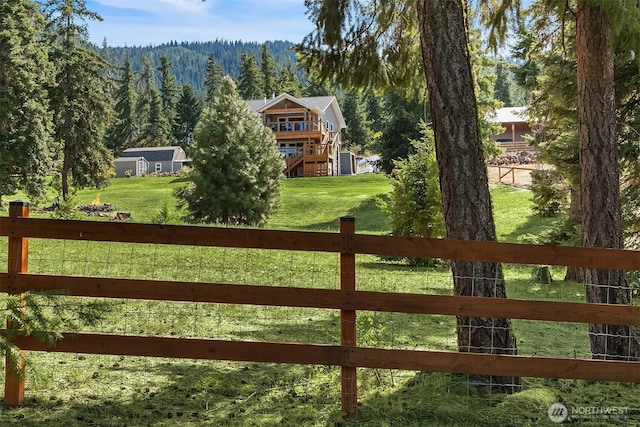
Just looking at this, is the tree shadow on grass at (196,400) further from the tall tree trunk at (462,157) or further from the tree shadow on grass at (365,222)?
the tree shadow on grass at (365,222)

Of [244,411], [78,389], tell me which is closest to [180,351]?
[244,411]

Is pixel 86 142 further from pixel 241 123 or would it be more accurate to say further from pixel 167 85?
pixel 167 85

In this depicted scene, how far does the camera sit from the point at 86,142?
104 ft

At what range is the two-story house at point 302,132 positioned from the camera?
1964 inches

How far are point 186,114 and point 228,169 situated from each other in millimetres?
53599

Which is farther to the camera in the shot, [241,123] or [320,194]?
[320,194]

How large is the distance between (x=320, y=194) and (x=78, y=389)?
33952mm

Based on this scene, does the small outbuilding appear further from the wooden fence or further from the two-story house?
the wooden fence

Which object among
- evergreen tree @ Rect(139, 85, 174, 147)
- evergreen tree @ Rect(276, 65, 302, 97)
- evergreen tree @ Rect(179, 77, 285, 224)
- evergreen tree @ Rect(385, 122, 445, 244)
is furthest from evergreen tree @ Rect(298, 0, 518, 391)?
evergreen tree @ Rect(139, 85, 174, 147)

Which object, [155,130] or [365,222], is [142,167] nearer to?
[155,130]

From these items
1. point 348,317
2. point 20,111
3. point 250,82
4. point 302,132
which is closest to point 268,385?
point 348,317

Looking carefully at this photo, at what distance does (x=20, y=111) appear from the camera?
88.1 feet

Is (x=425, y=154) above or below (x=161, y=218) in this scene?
above

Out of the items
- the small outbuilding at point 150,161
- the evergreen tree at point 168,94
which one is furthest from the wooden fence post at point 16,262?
the evergreen tree at point 168,94
